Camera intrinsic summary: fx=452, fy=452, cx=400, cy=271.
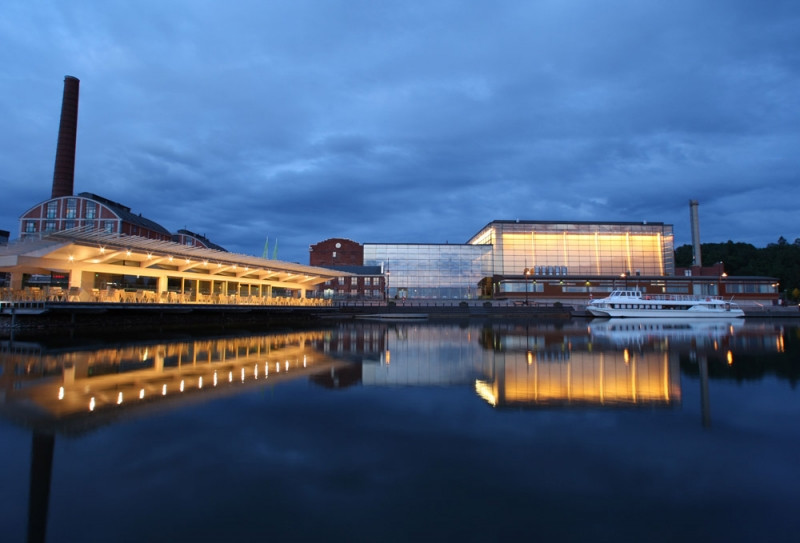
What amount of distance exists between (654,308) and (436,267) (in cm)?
3880

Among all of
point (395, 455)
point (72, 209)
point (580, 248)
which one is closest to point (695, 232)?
point (580, 248)

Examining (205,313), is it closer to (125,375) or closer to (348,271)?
(125,375)

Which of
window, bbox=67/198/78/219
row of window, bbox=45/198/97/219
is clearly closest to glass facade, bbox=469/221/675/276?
row of window, bbox=45/198/97/219

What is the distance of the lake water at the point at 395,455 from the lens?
5.86 meters

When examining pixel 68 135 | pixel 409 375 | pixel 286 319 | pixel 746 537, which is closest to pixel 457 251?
pixel 286 319

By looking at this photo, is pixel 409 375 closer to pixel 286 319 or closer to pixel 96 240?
pixel 96 240

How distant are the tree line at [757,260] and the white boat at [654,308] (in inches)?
1783

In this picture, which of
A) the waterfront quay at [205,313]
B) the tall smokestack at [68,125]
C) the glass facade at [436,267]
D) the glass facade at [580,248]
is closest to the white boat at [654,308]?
the waterfront quay at [205,313]

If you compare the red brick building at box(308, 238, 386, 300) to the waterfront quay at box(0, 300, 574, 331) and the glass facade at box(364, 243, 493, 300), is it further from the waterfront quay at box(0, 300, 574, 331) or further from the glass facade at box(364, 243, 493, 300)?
the waterfront quay at box(0, 300, 574, 331)

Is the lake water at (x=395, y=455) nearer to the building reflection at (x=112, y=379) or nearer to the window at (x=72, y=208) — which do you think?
the building reflection at (x=112, y=379)

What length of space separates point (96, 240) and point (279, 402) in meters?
28.1

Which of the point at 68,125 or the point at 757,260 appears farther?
the point at 757,260

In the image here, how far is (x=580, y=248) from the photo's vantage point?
8819 centimetres

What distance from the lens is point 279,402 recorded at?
1231 cm
